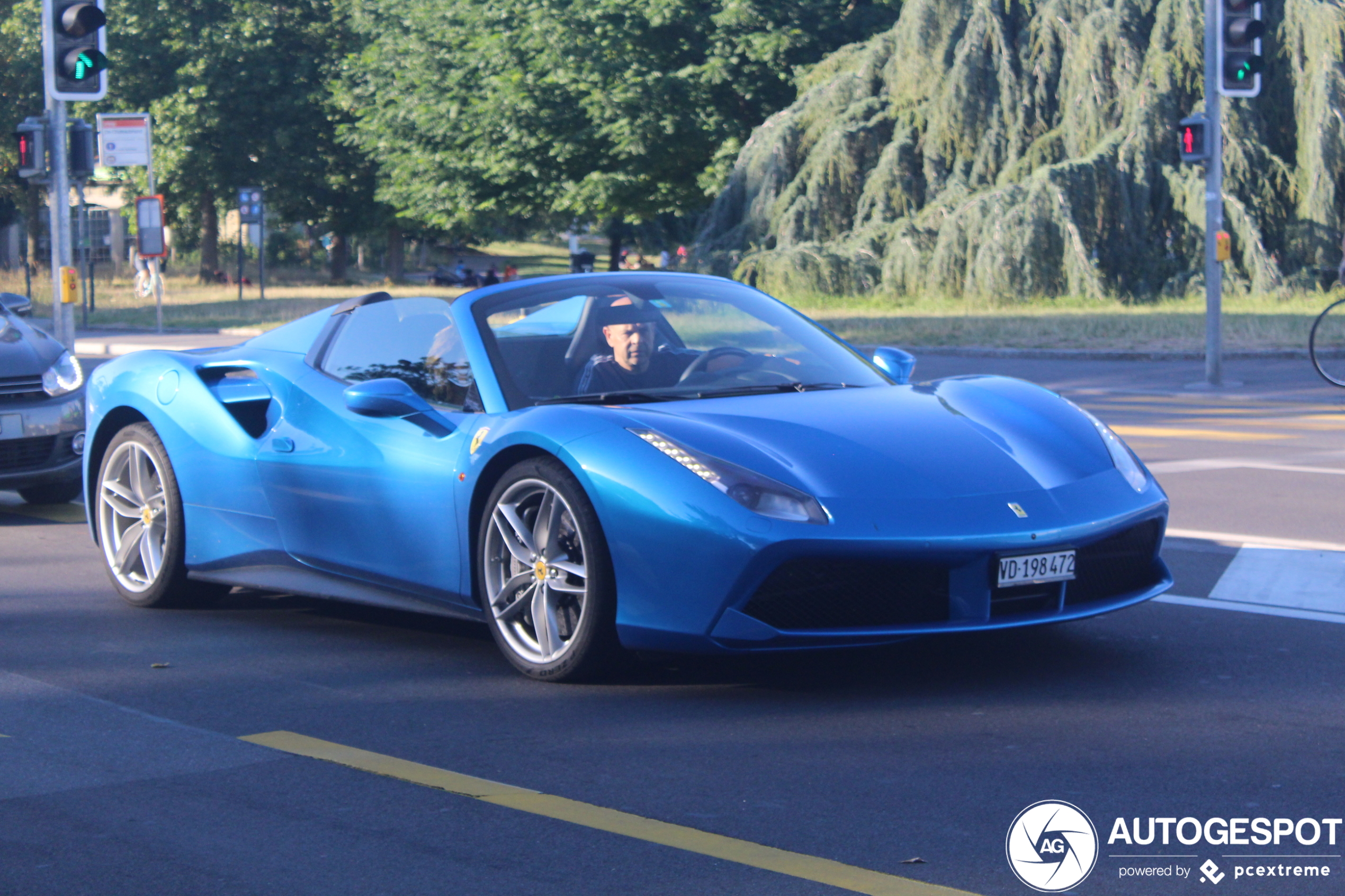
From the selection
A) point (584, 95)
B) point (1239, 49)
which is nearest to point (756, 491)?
point (1239, 49)

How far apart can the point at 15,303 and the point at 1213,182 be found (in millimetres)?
11237

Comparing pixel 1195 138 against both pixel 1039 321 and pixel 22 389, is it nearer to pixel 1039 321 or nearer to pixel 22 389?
pixel 1039 321

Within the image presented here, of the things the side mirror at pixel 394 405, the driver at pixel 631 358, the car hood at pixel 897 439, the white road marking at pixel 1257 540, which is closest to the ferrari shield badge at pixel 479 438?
the side mirror at pixel 394 405

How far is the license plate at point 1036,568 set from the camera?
4637 millimetres

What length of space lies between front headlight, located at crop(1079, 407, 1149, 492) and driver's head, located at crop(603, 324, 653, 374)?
4.90 ft

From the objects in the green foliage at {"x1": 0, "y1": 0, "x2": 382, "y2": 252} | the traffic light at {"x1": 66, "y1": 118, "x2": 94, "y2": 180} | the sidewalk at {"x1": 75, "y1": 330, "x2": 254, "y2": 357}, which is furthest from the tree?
the traffic light at {"x1": 66, "y1": 118, "x2": 94, "y2": 180}

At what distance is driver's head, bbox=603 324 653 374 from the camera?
5.63m

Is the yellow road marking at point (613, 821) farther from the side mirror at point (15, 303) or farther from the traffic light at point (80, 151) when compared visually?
the traffic light at point (80, 151)

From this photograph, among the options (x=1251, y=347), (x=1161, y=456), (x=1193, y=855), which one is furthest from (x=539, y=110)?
(x=1193, y=855)

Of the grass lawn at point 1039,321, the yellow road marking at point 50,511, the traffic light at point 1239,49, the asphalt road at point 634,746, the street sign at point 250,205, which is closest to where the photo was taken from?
the asphalt road at point 634,746

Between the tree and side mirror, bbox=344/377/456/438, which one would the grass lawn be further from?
side mirror, bbox=344/377/456/438

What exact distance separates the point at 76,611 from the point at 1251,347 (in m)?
16.8

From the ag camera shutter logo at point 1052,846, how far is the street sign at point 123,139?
82.5 feet

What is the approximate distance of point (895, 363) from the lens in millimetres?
6145
